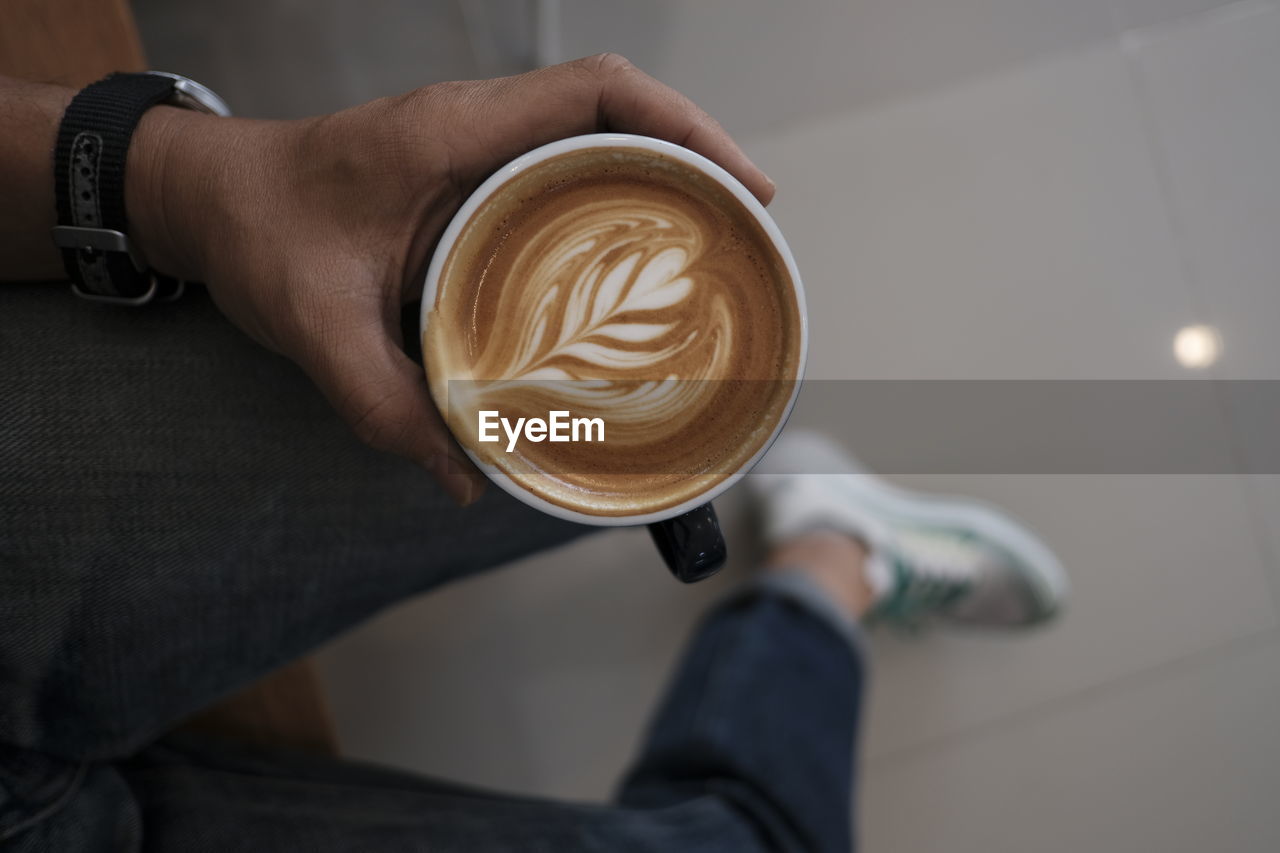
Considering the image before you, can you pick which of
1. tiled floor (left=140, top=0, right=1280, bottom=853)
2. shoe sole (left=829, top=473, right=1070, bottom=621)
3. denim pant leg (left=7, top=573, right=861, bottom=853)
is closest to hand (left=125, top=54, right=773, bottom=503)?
denim pant leg (left=7, top=573, right=861, bottom=853)

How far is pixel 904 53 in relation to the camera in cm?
128

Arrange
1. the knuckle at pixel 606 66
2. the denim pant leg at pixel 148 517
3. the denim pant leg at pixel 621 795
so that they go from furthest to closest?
1. the denim pant leg at pixel 621 795
2. the denim pant leg at pixel 148 517
3. the knuckle at pixel 606 66

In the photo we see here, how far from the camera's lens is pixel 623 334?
1.86 ft

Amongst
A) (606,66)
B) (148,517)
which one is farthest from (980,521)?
(148,517)

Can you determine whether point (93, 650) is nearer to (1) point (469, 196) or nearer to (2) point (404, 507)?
(2) point (404, 507)

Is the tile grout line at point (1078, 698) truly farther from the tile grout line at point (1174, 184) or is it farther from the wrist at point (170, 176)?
the wrist at point (170, 176)

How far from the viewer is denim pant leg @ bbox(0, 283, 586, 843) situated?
25.6 inches

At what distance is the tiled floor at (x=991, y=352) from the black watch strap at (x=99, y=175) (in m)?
0.69

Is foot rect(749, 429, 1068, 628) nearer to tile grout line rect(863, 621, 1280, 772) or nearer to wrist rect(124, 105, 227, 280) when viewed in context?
tile grout line rect(863, 621, 1280, 772)

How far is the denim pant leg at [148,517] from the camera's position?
649 millimetres

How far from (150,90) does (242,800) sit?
0.66 meters

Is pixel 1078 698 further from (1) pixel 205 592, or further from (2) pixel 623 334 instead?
(1) pixel 205 592

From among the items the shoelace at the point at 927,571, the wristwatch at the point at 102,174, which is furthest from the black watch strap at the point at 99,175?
the shoelace at the point at 927,571

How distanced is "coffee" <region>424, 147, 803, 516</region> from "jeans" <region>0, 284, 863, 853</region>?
0.23 metres
